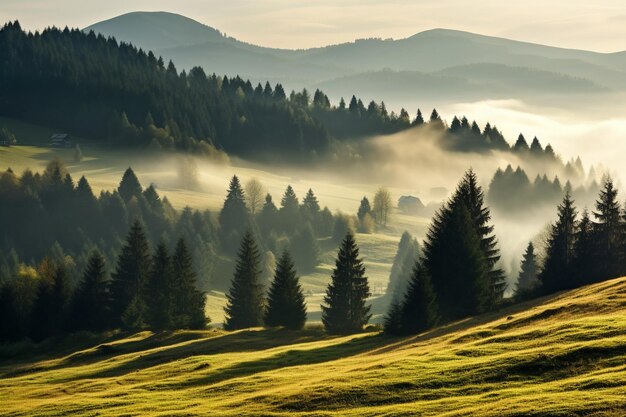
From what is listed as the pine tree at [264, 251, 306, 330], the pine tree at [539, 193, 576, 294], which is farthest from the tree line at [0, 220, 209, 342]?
the pine tree at [539, 193, 576, 294]

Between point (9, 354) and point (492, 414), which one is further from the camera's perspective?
point (9, 354)

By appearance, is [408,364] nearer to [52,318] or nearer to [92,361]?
[92,361]

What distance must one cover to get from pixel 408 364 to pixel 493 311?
111ft

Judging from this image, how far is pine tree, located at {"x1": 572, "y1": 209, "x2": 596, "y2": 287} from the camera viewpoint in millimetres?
100438

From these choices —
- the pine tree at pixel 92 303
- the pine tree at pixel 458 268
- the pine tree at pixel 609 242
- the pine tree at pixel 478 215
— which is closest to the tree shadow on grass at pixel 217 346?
the pine tree at pixel 458 268

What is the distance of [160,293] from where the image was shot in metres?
120

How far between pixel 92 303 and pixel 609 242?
207 feet

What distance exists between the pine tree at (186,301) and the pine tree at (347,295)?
17360mm

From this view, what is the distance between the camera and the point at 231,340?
9794 centimetres

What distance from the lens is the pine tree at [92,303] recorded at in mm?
126500

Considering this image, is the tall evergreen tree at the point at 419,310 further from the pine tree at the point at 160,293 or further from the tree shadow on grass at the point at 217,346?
the pine tree at the point at 160,293

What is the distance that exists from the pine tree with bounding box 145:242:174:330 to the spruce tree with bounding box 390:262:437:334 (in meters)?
37.9

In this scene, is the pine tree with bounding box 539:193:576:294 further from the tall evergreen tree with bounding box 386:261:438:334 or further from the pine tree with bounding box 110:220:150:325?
the pine tree with bounding box 110:220:150:325

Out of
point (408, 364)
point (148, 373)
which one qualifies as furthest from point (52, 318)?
point (408, 364)
